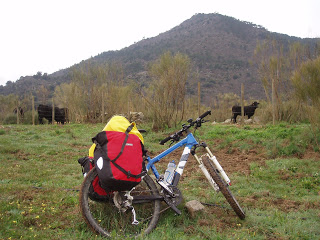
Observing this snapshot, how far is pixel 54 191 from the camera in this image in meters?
4.45

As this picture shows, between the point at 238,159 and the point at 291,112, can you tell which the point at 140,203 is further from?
the point at 291,112

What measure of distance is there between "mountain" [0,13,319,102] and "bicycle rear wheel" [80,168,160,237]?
33016mm

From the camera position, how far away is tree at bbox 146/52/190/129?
36.1 feet

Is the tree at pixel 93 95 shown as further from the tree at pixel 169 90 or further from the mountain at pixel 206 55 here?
the mountain at pixel 206 55

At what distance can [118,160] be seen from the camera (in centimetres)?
279

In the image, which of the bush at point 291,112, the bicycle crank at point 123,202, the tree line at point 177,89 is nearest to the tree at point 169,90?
the tree line at point 177,89

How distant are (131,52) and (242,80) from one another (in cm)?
2599

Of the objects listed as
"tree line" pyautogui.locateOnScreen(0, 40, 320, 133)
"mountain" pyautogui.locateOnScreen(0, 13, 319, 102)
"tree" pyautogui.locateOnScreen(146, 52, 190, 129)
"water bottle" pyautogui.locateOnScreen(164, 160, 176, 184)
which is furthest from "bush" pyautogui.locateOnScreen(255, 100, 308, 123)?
"mountain" pyautogui.locateOnScreen(0, 13, 319, 102)

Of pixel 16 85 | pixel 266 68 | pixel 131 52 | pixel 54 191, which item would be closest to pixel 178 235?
pixel 54 191

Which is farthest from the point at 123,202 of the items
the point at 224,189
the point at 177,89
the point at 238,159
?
the point at 177,89

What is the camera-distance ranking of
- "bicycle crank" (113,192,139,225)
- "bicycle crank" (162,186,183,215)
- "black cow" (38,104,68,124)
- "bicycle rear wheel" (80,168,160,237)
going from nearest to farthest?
"bicycle rear wheel" (80,168,160,237) → "bicycle crank" (113,192,139,225) → "bicycle crank" (162,186,183,215) → "black cow" (38,104,68,124)

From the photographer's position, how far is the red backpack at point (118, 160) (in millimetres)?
2750

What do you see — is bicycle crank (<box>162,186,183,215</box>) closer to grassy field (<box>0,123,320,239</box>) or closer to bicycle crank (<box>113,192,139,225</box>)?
grassy field (<box>0,123,320,239</box>)

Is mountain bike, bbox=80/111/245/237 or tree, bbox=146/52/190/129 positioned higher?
tree, bbox=146/52/190/129
